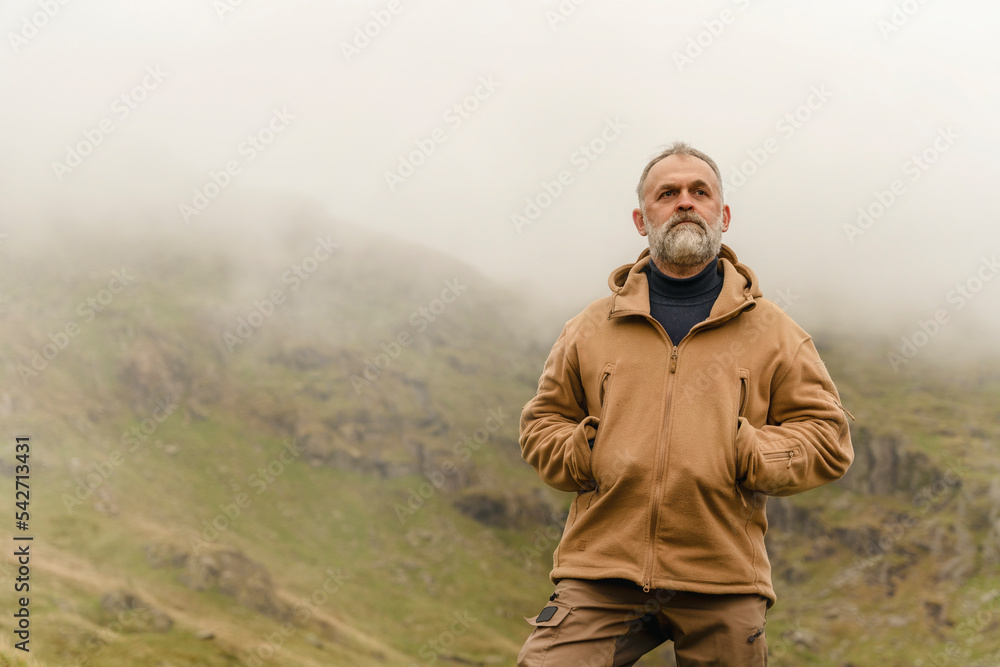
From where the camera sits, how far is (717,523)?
4.64 meters

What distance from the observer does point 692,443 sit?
15.4ft

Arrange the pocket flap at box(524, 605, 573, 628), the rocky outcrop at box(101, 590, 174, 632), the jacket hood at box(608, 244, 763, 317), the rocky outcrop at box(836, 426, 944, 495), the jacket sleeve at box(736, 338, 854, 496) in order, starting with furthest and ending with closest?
1. the rocky outcrop at box(836, 426, 944, 495)
2. the rocky outcrop at box(101, 590, 174, 632)
3. the jacket hood at box(608, 244, 763, 317)
4. the pocket flap at box(524, 605, 573, 628)
5. the jacket sleeve at box(736, 338, 854, 496)

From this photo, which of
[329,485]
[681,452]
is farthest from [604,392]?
[329,485]

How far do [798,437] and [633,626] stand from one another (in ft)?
5.73

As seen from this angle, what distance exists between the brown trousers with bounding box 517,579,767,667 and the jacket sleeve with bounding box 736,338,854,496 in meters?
0.88

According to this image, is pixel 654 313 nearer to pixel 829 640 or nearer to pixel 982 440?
pixel 829 640

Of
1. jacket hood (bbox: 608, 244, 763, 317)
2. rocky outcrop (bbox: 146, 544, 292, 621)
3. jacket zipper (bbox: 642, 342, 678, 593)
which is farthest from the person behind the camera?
rocky outcrop (bbox: 146, 544, 292, 621)

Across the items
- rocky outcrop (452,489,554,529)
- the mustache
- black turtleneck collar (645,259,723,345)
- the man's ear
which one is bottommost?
black turtleneck collar (645,259,723,345)

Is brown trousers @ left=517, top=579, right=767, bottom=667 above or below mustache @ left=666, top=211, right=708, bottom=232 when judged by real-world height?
below

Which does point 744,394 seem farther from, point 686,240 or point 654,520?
point 686,240

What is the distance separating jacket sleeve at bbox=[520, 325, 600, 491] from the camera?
16.3 ft

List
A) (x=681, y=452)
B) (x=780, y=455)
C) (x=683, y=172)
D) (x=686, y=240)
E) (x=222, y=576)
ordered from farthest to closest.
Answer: (x=222, y=576)
(x=683, y=172)
(x=686, y=240)
(x=681, y=452)
(x=780, y=455)

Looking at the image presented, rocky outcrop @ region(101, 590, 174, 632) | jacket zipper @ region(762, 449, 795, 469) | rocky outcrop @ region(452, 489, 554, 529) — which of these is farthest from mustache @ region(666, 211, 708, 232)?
rocky outcrop @ region(452, 489, 554, 529)

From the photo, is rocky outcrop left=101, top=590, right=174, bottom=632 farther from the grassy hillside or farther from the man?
the man
